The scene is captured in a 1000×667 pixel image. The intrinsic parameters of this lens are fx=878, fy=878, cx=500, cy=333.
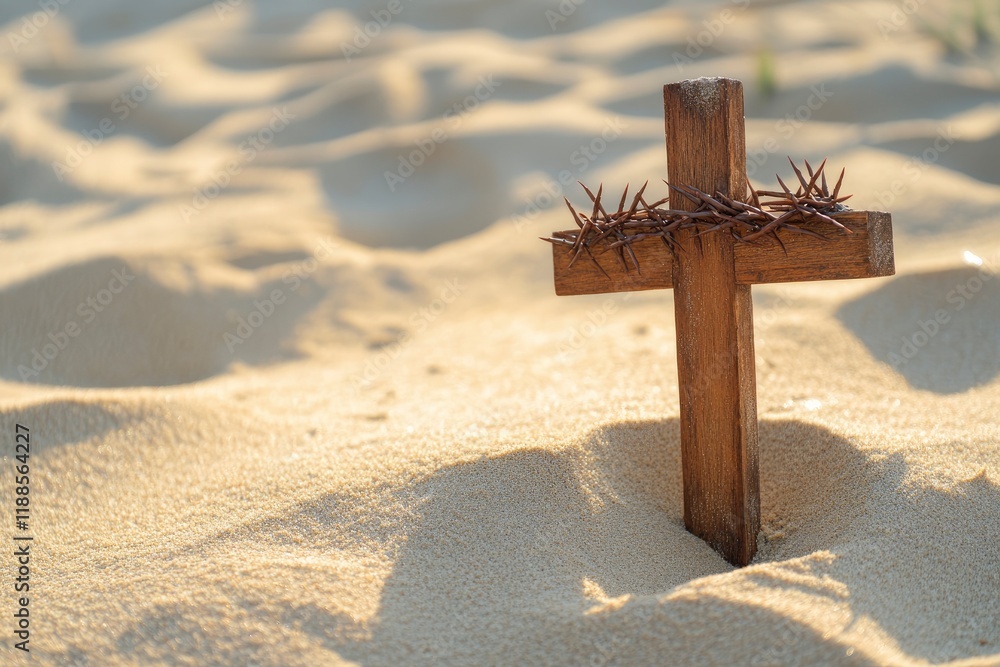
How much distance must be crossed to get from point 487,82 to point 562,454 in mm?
4635

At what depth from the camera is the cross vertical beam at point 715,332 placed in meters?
2.28

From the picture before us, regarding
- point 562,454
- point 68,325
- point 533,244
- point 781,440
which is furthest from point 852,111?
point 68,325

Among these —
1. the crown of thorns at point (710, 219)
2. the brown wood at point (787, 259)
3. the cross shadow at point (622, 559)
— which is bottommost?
the cross shadow at point (622, 559)

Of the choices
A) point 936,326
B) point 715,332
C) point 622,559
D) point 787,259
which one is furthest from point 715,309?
point 936,326

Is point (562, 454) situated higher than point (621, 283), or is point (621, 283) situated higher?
point (621, 283)

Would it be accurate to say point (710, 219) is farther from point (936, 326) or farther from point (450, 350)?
point (450, 350)

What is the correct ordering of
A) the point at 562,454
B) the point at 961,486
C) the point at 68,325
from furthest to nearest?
1. the point at 68,325
2. the point at 562,454
3. the point at 961,486

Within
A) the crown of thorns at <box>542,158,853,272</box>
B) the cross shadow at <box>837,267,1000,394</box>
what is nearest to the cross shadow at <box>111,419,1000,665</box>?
the crown of thorns at <box>542,158,853,272</box>

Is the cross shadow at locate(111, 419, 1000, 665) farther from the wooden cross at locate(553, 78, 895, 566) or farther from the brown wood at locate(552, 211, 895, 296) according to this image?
the brown wood at locate(552, 211, 895, 296)

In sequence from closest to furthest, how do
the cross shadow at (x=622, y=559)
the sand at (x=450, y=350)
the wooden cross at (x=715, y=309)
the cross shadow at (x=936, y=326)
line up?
the cross shadow at (x=622, y=559), the sand at (x=450, y=350), the wooden cross at (x=715, y=309), the cross shadow at (x=936, y=326)

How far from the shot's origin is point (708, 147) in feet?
7.53

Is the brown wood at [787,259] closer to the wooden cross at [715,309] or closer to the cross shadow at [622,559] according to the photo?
the wooden cross at [715,309]

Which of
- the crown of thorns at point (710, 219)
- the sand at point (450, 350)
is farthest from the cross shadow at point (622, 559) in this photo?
the crown of thorns at point (710, 219)

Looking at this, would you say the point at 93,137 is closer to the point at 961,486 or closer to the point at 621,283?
the point at 621,283
